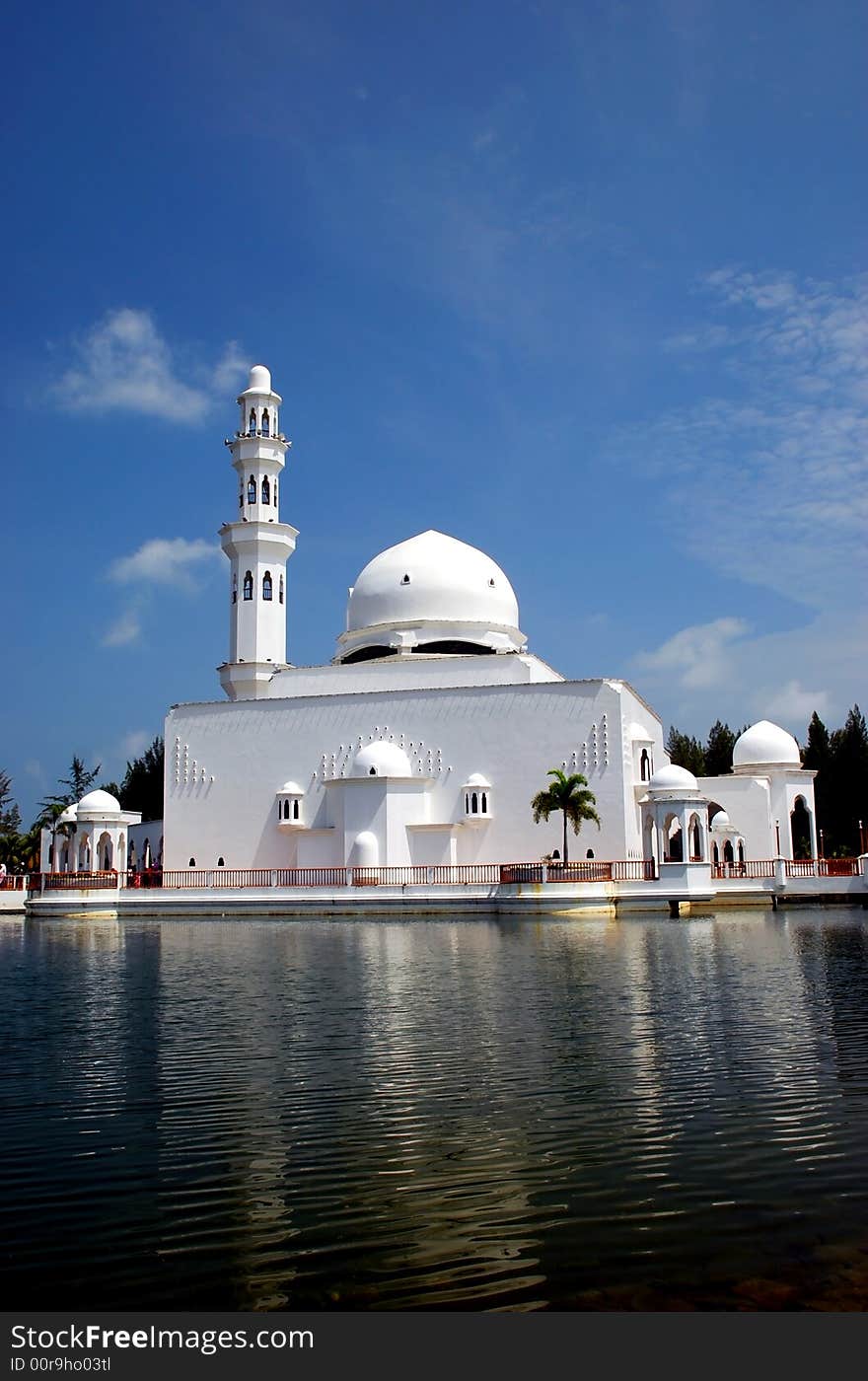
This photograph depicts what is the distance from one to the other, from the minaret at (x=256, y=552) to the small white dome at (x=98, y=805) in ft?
18.4

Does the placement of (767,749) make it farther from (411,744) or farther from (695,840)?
(411,744)

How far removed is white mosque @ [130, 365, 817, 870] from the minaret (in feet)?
0.19

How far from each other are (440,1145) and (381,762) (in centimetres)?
3020

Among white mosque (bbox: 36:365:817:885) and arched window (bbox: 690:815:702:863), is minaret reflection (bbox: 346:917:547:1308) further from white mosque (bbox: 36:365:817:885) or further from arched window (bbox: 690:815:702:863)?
white mosque (bbox: 36:365:817:885)

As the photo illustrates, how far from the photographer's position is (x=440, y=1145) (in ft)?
24.4

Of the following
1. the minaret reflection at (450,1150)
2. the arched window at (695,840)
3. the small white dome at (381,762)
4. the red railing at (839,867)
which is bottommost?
the minaret reflection at (450,1150)

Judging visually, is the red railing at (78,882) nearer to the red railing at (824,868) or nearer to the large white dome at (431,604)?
the large white dome at (431,604)

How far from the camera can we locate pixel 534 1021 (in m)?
12.0

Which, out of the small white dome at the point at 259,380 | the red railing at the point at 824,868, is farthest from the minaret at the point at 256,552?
the red railing at the point at 824,868

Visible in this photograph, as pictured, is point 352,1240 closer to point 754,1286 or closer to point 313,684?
point 754,1286

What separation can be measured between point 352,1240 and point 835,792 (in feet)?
153

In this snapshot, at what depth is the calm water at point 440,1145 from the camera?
5348 mm

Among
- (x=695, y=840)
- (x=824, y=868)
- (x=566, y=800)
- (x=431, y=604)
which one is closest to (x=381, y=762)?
(x=566, y=800)
